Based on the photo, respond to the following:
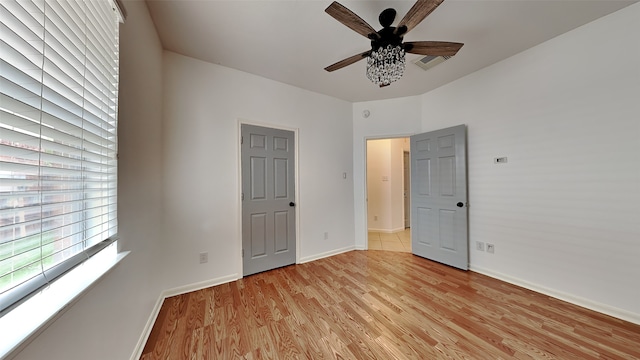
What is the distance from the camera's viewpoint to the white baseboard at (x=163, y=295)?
4.95 ft

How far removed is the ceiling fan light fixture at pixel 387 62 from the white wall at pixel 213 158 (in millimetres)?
1605

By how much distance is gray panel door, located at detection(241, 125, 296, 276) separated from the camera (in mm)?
2709

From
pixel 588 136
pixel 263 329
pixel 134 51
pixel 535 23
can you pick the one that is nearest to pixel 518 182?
pixel 588 136

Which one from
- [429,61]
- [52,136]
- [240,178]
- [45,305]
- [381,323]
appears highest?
[429,61]

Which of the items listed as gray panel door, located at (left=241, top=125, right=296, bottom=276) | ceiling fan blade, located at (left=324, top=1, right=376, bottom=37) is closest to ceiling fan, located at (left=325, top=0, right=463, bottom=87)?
ceiling fan blade, located at (left=324, top=1, right=376, bottom=37)

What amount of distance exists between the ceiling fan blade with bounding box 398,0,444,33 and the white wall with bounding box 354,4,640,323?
6.09 ft

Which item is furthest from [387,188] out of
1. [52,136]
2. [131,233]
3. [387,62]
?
[52,136]

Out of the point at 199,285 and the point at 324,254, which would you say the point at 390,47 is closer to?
the point at 324,254

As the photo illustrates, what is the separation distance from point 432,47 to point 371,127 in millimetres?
1935

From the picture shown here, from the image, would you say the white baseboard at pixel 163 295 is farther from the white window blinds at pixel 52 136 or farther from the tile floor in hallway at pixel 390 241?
the tile floor in hallway at pixel 390 241

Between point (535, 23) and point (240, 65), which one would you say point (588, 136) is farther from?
point (240, 65)

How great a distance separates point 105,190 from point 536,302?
3660 mm

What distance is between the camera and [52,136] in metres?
0.77

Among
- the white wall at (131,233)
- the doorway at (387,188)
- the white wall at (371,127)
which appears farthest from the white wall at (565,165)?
the white wall at (131,233)
